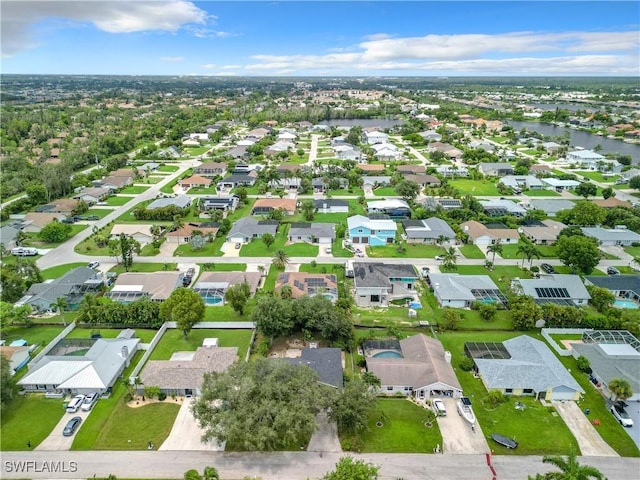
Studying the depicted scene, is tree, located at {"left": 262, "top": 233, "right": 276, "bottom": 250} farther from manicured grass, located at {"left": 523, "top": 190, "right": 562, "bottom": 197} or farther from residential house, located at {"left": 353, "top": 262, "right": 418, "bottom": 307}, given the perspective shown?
manicured grass, located at {"left": 523, "top": 190, "right": 562, "bottom": 197}

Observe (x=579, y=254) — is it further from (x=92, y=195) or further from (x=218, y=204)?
(x=92, y=195)

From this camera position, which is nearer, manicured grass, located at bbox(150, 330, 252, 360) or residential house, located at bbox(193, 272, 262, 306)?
manicured grass, located at bbox(150, 330, 252, 360)

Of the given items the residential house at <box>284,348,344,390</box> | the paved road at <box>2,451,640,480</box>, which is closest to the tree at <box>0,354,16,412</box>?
the paved road at <box>2,451,640,480</box>

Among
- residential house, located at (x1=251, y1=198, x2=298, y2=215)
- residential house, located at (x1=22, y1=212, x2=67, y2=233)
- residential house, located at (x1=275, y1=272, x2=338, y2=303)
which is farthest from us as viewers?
residential house, located at (x1=251, y1=198, x2=298, y2=215)

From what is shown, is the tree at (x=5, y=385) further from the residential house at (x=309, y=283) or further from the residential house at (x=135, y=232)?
the residential house at (x=135, y=232)

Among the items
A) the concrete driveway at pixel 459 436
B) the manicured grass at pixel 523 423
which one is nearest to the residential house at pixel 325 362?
the concrete driveway at pixel 459 436

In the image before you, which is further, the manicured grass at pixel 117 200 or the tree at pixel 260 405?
the manicured grass at pixel 117 200
